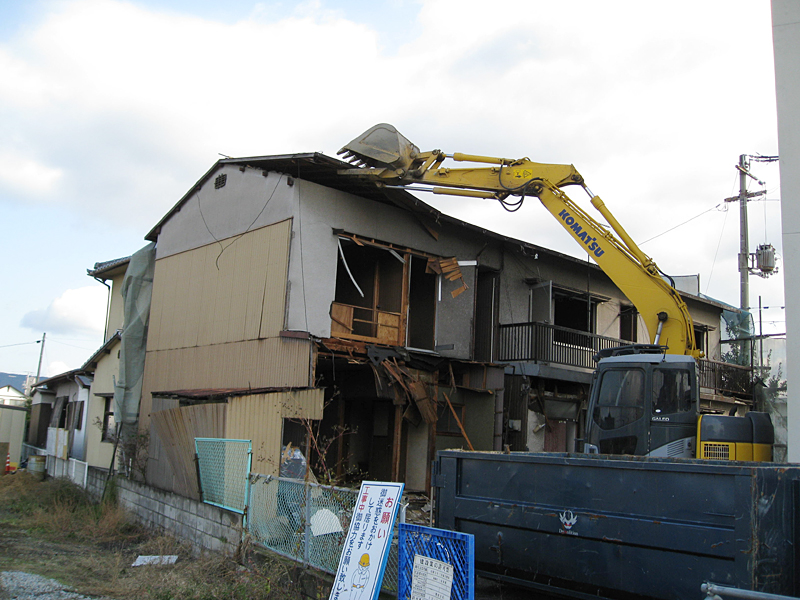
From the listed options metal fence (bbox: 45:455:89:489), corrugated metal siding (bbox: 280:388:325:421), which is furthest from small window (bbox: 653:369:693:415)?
metal fence (bbox: 45:455:89:489)

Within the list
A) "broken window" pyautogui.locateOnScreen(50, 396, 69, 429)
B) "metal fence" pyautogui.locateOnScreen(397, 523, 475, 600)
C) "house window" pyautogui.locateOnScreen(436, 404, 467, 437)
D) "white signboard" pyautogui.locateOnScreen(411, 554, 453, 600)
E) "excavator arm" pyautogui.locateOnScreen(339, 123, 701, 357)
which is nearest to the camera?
"metal fence" pyautogui.locateOnScreen(397, 523, 475, 600)

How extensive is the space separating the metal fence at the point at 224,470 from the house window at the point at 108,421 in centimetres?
884

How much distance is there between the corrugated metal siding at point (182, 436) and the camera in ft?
39.3

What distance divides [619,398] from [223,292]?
31.7 feet

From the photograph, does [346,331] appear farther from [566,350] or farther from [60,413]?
[60,413]

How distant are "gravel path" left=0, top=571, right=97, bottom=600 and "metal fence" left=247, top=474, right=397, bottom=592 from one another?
2481 millimetres

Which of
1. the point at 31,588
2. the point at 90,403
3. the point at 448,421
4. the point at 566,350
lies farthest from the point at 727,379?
the point at 90,403

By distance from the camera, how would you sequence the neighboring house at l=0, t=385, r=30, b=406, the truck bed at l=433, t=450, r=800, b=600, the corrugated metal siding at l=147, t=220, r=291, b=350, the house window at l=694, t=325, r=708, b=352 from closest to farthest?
the truck bed at l=433, t=450, r=800, b=600
the corrugated metal siding at l=147, t=220, r=291, b=350
the house window at l=694, t=325, r=708, b=352
the neighboring house at l=0, t=385, r=30, b=406

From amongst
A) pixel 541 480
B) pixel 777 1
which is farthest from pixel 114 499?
pixel 777 1

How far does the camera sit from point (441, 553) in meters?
5.70

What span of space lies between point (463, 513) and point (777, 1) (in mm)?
7538

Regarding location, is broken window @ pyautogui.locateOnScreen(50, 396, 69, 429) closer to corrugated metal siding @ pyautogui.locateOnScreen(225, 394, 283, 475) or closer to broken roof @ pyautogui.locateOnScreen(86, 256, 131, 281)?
broken roof @ pyautogui.locateOnScreen(86, 256, 131, 281)

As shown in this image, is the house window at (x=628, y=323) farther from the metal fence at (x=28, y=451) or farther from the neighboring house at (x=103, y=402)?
the metal fence at (x=28, y=451)

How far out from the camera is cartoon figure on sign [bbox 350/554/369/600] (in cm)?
621
